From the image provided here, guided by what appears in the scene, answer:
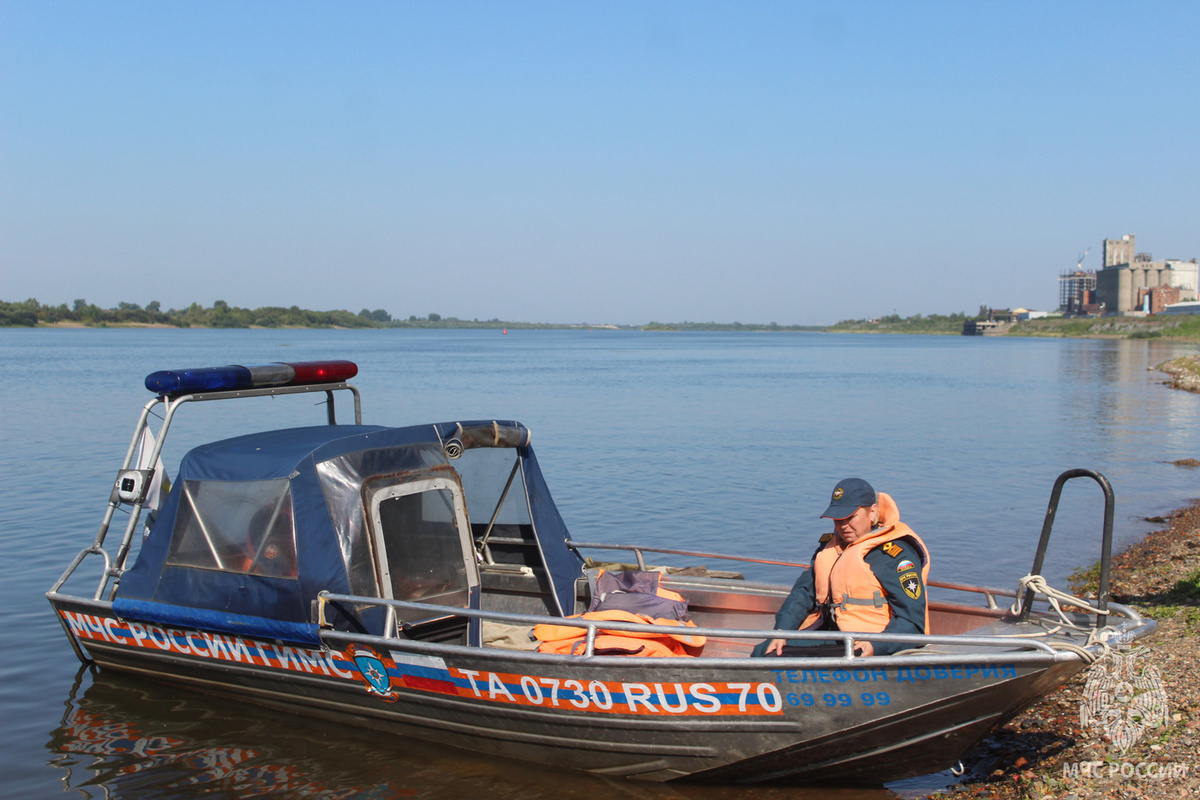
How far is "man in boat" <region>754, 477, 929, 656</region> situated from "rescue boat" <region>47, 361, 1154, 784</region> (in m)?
0.22

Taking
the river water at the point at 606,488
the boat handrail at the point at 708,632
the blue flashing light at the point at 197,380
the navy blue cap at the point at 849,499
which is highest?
the blue flashing light at the point at 197,380

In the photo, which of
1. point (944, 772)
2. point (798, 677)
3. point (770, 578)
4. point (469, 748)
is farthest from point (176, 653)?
point (770, 578)

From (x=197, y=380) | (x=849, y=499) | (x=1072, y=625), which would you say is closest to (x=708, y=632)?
(x=849, y=499)

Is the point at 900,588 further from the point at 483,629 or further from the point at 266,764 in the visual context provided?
the point at 266,764

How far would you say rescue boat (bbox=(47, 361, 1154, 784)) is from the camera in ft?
18.7

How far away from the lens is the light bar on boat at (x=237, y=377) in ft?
25.6

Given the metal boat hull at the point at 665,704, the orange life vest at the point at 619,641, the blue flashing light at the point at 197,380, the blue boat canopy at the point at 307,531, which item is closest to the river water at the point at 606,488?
the metal boat hull at the point at 665,704

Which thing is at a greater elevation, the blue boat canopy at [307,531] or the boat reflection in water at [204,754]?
the blue boat canopy at [307,531]

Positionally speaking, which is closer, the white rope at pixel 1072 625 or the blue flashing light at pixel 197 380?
the white rope at pixel 1072 625

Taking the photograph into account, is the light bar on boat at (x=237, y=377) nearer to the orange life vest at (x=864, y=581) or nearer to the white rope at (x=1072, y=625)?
the orange life vest at (x=864, y=581)

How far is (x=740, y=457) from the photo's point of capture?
77.6 feet

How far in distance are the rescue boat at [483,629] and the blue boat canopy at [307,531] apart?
0.06ft

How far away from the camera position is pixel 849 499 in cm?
590

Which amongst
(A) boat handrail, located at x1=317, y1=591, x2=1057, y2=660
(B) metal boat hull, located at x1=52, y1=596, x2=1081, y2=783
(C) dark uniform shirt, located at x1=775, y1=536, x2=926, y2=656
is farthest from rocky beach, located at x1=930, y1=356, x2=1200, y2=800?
(C) dark uniform shirt, located at x1=775, y1=536, x2=926, y2=656
